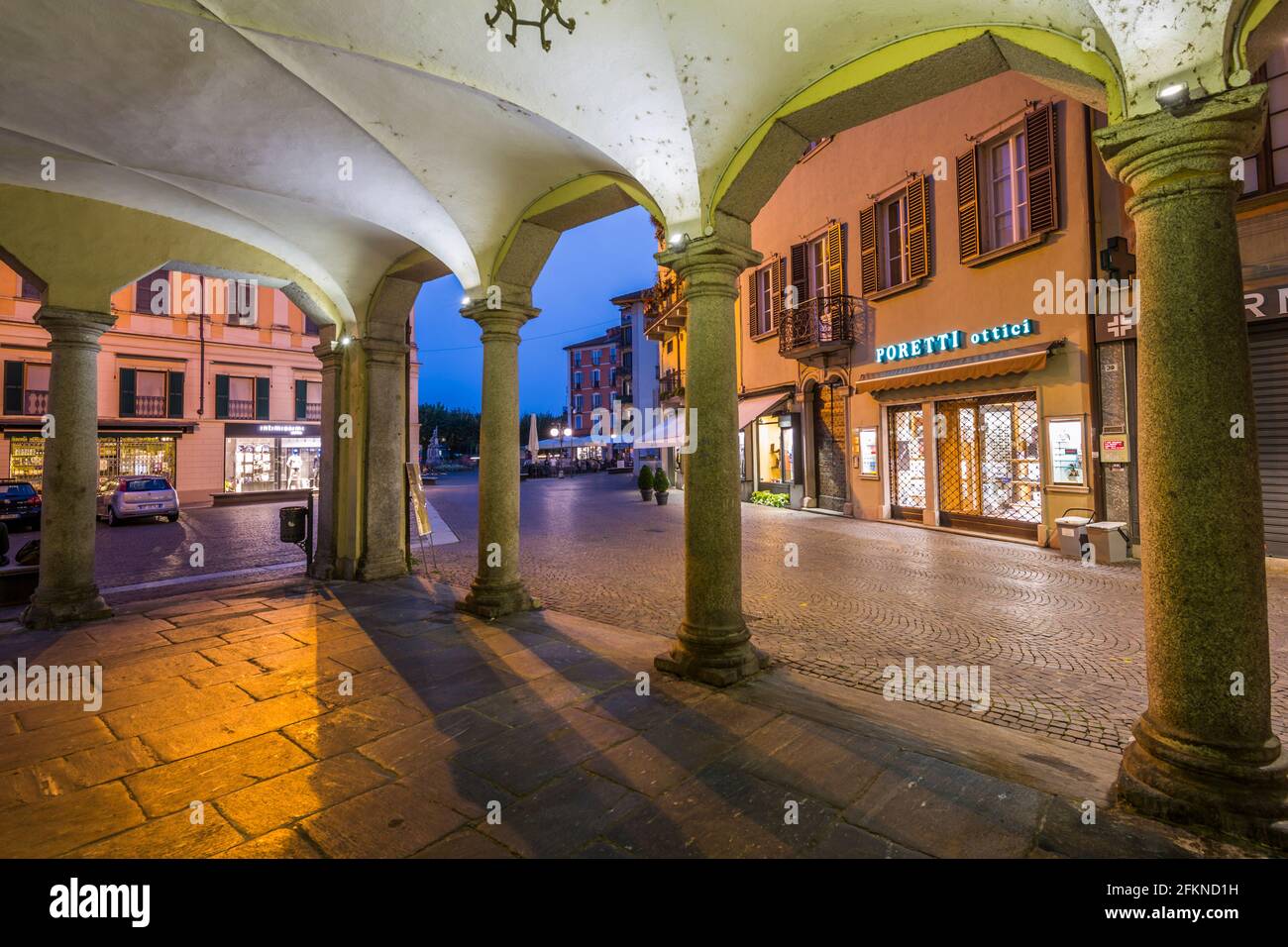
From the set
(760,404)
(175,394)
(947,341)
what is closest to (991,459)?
(947,341)

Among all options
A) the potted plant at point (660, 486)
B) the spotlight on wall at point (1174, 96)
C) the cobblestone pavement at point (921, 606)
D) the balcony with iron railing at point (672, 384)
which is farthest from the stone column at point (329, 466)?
the balcony with iron railing at point (672, 384)

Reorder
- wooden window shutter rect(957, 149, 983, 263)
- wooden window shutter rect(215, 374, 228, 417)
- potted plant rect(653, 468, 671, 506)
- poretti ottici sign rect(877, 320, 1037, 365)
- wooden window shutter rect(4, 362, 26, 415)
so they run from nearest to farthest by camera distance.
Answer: poretti ottici sign rect(877, 320, 1037, 365)
wooden window shutter rect(957, 149, 983, 263)
potted plant rect(653, 468, 671, 506)
wooden window shutter rect(4, 362, 26, 415)
wooden window shutter rect(215, 374, 228, 417)

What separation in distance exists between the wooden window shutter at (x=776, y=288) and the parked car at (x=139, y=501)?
57.4ft

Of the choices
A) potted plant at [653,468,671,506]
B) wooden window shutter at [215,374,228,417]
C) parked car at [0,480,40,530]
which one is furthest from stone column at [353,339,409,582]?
wooden window shutter at [215,374,228,417]

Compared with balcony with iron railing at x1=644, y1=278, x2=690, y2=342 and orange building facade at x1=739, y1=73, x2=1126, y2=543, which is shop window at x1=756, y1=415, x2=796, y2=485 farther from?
balcony with iron railing at x1=644, y1=278, x2=690, y2=342

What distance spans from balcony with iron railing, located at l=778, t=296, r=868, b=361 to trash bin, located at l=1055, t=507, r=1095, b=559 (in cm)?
Answer: 649

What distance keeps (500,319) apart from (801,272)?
12.6 m

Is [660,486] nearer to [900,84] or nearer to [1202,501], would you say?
[900,84]

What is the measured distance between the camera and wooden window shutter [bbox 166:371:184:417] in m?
23.7

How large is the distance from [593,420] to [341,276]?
5560cm

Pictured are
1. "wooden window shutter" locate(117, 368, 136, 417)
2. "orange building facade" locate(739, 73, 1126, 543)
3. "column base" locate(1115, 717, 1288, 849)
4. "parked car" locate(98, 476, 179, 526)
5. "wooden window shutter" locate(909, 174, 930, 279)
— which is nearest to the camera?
"column base" locate(1115, 717, 1288, 849)

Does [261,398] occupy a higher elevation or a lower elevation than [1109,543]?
higher

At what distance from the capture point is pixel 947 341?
12336 mm

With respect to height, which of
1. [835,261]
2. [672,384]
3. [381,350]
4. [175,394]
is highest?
[835,261]
